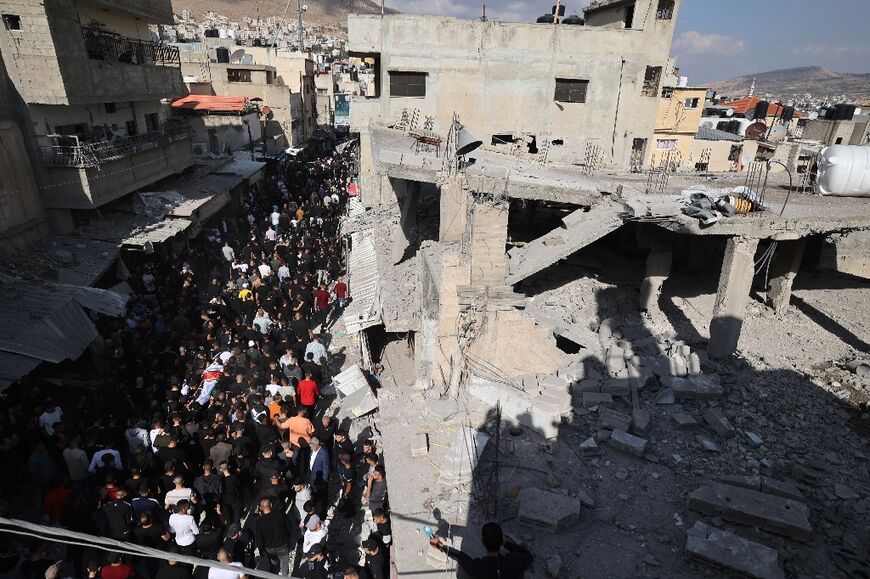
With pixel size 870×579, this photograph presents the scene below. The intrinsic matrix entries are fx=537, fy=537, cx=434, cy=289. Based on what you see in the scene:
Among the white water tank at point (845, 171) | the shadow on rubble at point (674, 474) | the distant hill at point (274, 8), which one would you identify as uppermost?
the distant hill at point (274, 8)

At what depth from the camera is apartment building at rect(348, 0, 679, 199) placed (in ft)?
69.1

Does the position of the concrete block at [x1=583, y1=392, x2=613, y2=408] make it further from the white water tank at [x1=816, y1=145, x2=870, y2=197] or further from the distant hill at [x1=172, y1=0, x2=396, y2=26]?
the distant hill at [x1=172, y1=0, x2=396, y2=26]

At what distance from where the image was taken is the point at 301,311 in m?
12.3

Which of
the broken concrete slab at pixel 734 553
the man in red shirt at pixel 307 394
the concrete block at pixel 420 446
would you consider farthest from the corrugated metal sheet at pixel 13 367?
the broken concrete slab at pixel 734 553

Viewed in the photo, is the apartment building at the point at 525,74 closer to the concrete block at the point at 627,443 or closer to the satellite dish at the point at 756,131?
the satellite dish at the point at 756,131

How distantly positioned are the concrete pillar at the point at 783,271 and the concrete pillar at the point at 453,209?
7928mm

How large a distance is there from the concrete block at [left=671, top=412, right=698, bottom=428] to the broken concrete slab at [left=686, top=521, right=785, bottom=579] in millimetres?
2356

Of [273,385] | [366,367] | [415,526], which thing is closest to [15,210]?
[273,385]

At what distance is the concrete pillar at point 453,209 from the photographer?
12367 mm

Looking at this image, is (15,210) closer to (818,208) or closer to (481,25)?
(481,25)

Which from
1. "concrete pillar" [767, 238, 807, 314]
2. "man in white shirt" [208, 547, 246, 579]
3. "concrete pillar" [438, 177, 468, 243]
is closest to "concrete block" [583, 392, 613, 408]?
"concrete pillar" [438, 177, 468, 243]

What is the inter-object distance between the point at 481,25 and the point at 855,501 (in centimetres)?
1963

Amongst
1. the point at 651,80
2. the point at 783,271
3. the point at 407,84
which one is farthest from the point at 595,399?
the point at 651,80

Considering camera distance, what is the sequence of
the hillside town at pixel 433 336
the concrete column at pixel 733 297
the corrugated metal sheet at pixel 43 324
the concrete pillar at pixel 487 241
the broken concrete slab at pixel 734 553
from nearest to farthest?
the broken concrete slab at pixel 734 553
the hillside town at pixel 433 336
the concrete pillar at pixel 487 241
the corrugated metal sheet at pixel 43 324
the concrete column at pixel 733 297
